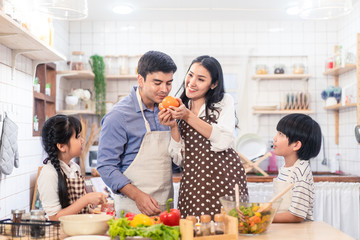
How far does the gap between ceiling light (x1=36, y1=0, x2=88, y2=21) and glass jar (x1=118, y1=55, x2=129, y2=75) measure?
1820mm

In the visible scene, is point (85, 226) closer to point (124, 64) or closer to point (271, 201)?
point (271, 201)

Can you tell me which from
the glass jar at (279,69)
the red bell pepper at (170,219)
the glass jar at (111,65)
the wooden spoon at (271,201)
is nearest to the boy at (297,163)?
the wooden spoon at (271,201)

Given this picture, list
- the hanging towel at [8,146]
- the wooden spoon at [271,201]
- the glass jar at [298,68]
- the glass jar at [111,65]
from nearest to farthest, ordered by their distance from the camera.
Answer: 1. the wooden spoon at [271,201]
2. the hanging towel at [8,146]
3. the glass jar at [298,68]
4. the glass jar at [111,65]

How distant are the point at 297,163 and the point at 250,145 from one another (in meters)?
2.72

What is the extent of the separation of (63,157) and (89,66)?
2931 mm

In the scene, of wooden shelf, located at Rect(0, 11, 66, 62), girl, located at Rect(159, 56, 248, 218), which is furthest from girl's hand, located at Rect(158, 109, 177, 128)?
wooden shelf, located at Rect(0, 11, 66, 62)

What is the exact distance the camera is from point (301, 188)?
1.78m

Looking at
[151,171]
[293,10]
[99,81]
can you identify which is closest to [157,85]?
[151,171]

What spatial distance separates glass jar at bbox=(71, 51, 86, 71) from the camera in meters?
4.44

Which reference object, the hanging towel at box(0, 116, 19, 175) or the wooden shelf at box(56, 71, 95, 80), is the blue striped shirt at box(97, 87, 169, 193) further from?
the wooden shelf at box(56, 71, 95, 80)

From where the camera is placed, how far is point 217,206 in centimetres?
190

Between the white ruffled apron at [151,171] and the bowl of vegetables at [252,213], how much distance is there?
1.69 ft

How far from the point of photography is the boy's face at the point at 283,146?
1.94 metres

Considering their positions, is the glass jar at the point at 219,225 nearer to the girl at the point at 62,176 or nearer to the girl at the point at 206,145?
the girl at the point at 206,145
